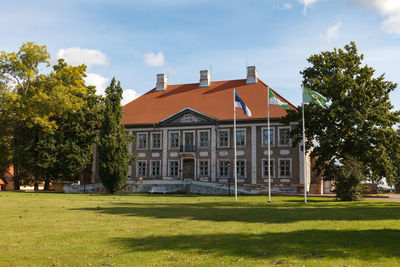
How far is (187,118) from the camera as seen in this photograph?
144 feet

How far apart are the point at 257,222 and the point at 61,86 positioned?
3068cm

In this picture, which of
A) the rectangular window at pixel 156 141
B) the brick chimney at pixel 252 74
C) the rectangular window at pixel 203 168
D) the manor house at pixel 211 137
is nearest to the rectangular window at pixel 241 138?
A: the manor house at pixel 211 137

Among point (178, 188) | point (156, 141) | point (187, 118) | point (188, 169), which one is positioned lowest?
point (178, 188)

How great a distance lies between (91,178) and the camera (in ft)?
154

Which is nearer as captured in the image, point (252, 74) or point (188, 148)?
point (188, 148)

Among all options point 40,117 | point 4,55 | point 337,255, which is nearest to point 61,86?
point 40,117

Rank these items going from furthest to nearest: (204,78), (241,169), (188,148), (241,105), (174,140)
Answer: (204,78)
(174,140)
(188,148)
(241,169)
(241,105)

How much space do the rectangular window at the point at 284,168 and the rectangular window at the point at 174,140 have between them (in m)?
11.6

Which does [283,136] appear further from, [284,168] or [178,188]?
[178,188]

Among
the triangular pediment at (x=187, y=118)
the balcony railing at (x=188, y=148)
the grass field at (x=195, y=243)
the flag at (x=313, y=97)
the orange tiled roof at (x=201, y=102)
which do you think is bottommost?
the grass field at (x=195, y=243)

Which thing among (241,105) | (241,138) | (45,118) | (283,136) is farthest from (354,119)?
(45,118)

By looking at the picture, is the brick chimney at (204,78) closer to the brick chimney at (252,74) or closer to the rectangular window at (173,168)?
the brick chimney at (252,74)

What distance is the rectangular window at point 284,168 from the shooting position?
1565 inches

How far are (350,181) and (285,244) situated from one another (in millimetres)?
19195
